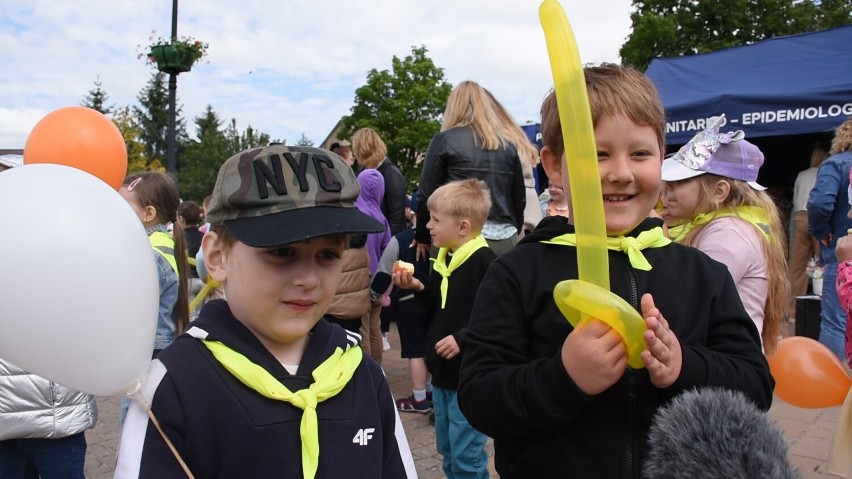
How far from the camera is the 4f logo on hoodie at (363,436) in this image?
145 cm

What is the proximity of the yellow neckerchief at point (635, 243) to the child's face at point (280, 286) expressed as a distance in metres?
0.58

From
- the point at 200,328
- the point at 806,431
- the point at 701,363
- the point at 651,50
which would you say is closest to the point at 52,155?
the point at 200,328

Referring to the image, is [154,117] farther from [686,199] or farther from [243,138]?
[686,199]

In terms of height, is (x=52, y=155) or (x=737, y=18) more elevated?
(x=737, y=18)

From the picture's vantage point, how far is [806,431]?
4.33 m

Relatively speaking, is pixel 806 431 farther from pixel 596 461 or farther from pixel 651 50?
pixel 651 50

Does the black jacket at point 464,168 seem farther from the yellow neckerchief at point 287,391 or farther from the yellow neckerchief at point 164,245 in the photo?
the yellow neckerchief at point 287,391

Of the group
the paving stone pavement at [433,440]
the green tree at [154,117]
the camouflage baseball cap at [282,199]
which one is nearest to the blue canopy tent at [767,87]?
the paving stone pavement at [433,440]

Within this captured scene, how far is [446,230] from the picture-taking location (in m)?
3.51

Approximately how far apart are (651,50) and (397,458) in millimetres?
25854

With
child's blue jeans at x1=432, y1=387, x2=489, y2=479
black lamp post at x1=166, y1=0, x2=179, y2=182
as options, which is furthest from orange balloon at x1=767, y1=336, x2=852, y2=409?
black lamp post at x1=166, y1=0, x2=179, y2=182

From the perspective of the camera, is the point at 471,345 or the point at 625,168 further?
the point at 471,345

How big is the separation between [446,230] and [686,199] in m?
1.24

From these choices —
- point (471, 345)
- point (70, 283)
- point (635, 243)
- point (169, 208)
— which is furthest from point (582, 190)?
point (169, 208)
